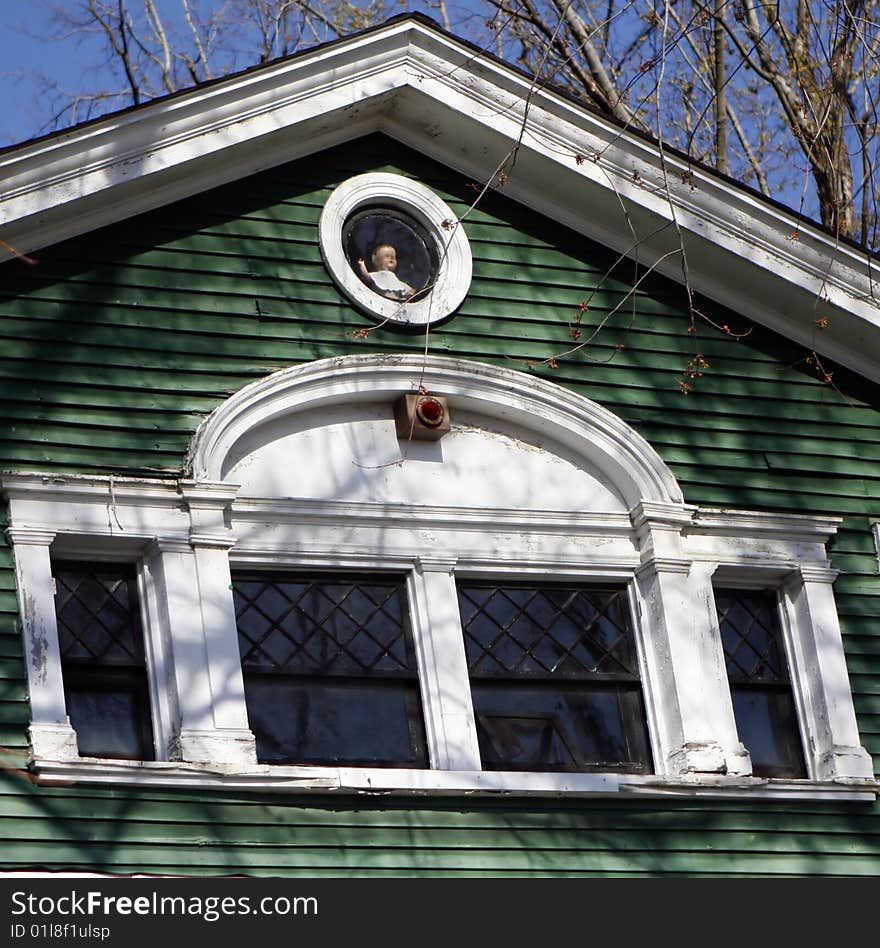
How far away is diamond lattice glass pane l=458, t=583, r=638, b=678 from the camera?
9844 mm

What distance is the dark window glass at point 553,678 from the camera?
968 cm

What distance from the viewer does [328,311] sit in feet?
33.5

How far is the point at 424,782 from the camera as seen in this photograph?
9102mm

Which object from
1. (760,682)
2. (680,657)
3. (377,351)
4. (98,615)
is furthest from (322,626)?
(760,682)

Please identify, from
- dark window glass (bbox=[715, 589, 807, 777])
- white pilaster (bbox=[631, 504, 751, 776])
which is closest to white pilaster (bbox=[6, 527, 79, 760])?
white pilaster (bbox=[631, 504, 751, 776])

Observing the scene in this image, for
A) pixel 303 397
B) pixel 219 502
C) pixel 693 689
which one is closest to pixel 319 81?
pixel 303 397

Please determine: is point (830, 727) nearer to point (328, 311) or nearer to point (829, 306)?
point (829, 306)

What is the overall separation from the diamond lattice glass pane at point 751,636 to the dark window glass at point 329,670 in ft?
6.13

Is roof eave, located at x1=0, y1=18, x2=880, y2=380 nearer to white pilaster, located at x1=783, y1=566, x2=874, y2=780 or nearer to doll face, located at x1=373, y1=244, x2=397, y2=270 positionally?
doll face, located at x1=373, y1=244, x2=397, y2=270

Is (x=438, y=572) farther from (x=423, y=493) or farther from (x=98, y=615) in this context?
(x=98, y=615)

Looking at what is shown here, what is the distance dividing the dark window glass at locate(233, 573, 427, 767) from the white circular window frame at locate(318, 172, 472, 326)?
1.51m

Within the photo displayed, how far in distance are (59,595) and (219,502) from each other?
90 centimetres

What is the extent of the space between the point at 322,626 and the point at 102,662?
1.12 metres

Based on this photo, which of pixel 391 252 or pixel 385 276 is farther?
pixel 391 252
